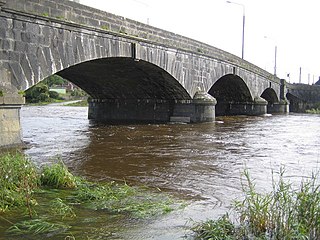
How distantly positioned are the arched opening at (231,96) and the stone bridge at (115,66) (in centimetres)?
9

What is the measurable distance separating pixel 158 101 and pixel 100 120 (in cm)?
426

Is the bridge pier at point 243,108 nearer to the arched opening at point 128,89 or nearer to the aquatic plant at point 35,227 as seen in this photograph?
the arched opening at point 128,89

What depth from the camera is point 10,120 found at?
11.4m

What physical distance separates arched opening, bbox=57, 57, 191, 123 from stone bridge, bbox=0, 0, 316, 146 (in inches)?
2.1

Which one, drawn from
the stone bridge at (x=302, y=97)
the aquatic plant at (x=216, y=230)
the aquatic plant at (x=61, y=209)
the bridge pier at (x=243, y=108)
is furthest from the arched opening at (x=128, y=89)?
the stone bridge at (x=302, y=97)

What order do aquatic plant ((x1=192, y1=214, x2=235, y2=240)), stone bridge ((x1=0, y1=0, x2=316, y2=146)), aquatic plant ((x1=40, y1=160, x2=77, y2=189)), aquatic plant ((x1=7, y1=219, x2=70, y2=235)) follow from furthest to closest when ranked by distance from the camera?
stone bridge ((x1=0, y1=0, x2=316, y2=146))
aquatic plant ((x1=40, y1=160, x2=77, y2=189))
aquatic plant ((x1=7, y1=219, x2=70, y2=235))
aquatic plant ((x1=192, y1=214, x2=235, y2=240))

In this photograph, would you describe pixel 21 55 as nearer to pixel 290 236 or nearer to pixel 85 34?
pixel 85 34

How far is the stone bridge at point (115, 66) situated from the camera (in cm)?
1215

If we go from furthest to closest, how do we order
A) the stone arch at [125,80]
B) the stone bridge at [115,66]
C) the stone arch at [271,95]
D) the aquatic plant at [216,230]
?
the stone arch at [271,95] < the stone arch at [125,80] < the stone bridge at [115,66] < the aquatic plant at [216,230]

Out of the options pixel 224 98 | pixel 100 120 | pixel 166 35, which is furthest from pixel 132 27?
pixel 224 98

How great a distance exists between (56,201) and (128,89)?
2054cm

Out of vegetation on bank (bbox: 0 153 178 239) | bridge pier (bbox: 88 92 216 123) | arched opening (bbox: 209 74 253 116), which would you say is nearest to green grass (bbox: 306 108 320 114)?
arched opening (bbox: 209 74 253 116)

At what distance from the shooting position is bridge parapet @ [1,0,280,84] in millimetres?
12977

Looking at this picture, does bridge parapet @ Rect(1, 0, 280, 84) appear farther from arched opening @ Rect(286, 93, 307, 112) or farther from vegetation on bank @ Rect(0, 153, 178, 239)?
arched opening @ Rect(286, 93, 307, 112)
